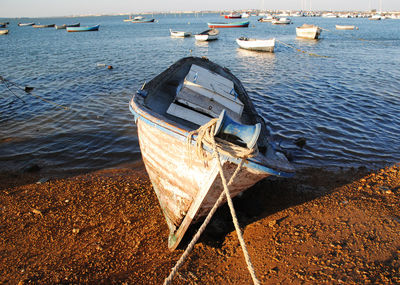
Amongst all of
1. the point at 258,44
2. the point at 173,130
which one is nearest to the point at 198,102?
the point at 173,130

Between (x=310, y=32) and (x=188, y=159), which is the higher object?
(x=310, y=32)

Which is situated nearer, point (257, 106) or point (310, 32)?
point (257, 106)

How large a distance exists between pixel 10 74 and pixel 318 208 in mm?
22061

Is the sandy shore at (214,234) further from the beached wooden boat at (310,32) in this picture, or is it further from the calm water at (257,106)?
the beached wooden boat at (310,32)

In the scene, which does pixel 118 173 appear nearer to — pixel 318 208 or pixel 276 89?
pixel 318 208

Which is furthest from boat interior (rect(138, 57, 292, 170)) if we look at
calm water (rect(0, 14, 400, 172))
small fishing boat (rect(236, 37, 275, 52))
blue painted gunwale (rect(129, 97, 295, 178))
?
small fishing boat (rect(236, 37, 275, 52))

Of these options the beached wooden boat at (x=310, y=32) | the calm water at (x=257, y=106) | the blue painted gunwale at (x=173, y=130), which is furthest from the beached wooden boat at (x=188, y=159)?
Result: the beached wooden boat at (x=310, y=32)

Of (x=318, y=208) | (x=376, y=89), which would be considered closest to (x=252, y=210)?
(x=318, y=208)

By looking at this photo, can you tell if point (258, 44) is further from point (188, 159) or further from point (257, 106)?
point (188, 159)

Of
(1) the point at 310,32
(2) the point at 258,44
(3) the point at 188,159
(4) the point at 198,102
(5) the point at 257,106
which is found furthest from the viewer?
(1) the point at 310,32

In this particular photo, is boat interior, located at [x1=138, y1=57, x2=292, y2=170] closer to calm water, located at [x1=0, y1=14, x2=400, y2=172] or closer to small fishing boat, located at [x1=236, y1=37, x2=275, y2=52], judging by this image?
calm water, located at [x1=0, y1=14, x2=400, y2=172]

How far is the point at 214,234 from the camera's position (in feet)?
15.9

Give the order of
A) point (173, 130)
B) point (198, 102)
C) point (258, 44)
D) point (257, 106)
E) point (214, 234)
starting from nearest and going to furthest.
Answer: point (173, 130) < point (214, 234) < point (198, 102) < point (257, 106) < point (258, 44)

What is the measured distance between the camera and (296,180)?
21.1ft
